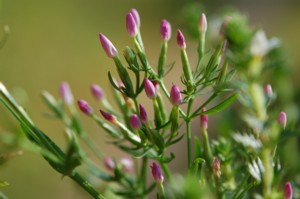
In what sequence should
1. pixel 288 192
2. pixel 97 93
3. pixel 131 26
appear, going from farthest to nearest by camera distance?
pixel 97 93, pixel 131 26, pixel 288 192

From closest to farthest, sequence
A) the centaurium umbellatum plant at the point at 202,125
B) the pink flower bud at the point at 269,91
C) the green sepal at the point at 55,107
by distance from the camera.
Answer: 1. the centaurium umbellatum plant at the point at 202,125
2. the pink flower bud at the point at 269,91
3. the green sepal at the point at 55,107

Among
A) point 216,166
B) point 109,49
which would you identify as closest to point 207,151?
point 216,166

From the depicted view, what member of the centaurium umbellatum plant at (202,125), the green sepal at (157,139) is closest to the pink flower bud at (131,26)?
the centaurium umbellatum plant at (202,125)

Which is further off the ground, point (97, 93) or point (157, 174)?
point (97, 93)

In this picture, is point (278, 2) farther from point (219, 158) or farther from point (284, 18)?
point (219, 158)

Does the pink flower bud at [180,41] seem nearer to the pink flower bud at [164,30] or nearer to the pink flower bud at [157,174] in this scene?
the pink flower bud at [164,30]

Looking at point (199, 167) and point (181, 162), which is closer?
point (199, 167)

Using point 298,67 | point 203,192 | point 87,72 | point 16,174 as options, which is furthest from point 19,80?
point 203,192

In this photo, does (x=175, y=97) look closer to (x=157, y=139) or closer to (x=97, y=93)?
(x=157, y=139)
